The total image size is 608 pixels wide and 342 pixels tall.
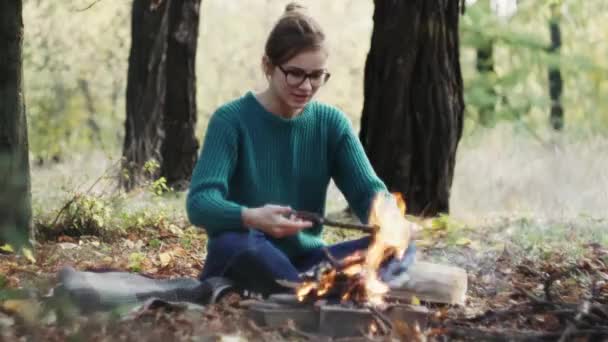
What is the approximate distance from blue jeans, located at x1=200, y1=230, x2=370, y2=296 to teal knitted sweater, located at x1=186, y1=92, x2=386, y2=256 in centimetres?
9

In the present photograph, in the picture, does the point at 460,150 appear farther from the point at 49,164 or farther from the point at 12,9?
the point at 12,9

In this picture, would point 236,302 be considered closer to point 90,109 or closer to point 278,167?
point 278,167

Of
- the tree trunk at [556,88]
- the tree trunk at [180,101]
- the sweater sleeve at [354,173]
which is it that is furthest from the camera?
the tree trunk at [556,88]

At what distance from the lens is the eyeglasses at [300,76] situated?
4965mm

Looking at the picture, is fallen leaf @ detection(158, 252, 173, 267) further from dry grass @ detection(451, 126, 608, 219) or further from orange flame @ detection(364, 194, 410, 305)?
dry grass @ detection(451, 126, 608, 219)

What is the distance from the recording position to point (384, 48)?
8.58 meters

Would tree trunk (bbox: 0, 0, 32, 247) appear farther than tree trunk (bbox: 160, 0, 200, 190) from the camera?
No

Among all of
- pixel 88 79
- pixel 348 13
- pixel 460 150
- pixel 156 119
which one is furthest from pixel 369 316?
pixel 348 13

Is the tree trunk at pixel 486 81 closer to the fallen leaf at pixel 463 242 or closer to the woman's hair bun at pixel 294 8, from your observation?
the fallen leaf at pixel 463 242

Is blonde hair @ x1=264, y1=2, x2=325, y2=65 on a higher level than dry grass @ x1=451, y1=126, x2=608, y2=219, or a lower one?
higher

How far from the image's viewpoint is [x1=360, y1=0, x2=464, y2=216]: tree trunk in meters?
8.51

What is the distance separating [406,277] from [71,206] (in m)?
3.67

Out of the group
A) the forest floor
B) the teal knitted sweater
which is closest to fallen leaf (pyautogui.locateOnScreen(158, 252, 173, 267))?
the forest floor

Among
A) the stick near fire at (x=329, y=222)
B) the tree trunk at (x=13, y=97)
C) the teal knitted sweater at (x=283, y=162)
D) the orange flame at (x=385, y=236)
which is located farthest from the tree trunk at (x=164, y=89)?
the stick near fire at (x=329, y=222)
